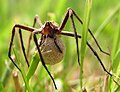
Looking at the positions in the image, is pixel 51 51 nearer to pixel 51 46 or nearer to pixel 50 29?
pixel 51 46

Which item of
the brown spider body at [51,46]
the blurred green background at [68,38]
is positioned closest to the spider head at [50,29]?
the brown spider body at [51,46]

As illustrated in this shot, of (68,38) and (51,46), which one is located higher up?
(51,46)

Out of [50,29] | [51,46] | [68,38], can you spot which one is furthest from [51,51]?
[68,38]

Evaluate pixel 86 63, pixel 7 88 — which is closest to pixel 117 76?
pixel 7 88

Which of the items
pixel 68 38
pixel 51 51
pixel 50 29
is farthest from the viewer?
pixel 68 38

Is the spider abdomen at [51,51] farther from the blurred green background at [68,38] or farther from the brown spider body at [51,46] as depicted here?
the blurred green background at [68,38]

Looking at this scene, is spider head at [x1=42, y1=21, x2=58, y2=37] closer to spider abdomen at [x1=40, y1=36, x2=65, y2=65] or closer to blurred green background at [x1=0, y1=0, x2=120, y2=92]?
spider abdomen at [x1=40, y1=36, x2=65, y2=65]
